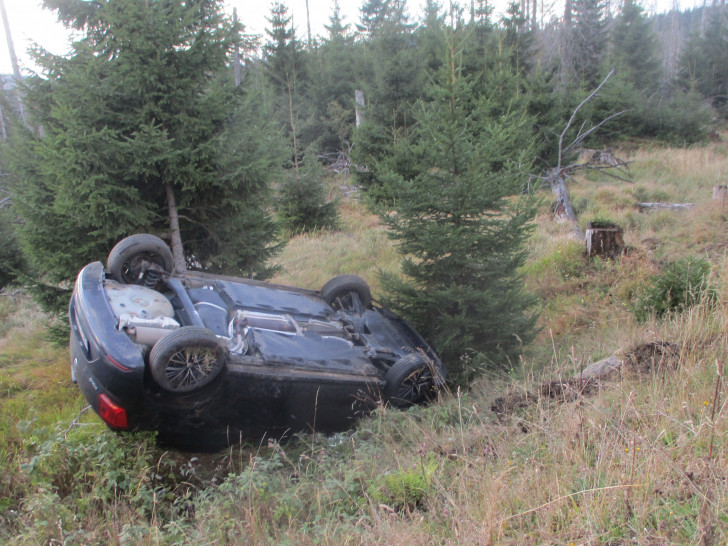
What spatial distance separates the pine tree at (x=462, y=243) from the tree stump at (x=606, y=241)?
3228 millimetres

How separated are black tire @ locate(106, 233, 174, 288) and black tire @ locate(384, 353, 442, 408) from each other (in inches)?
98.0

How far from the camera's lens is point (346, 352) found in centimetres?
452

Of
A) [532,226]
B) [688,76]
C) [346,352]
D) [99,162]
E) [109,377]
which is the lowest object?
[346,352]

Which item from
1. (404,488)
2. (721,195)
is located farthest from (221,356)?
(721,195)

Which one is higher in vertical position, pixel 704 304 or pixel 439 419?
pixel 704 304

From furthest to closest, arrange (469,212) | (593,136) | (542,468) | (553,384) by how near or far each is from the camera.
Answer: (593,136), (469,212), (553,384), (542,468)

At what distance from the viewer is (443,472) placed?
3.06m

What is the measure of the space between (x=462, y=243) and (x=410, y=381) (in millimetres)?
1760

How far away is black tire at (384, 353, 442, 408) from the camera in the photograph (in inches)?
174

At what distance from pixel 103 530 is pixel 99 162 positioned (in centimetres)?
435

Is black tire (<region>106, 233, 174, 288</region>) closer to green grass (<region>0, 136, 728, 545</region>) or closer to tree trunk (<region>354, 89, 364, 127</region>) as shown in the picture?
green grass (<region>0, 136, 728, 545</region>)

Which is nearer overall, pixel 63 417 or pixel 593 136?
pixel 63 417

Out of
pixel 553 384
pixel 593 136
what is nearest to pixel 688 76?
pixel 593 136

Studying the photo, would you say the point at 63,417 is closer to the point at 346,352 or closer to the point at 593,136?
the point at 346,352
